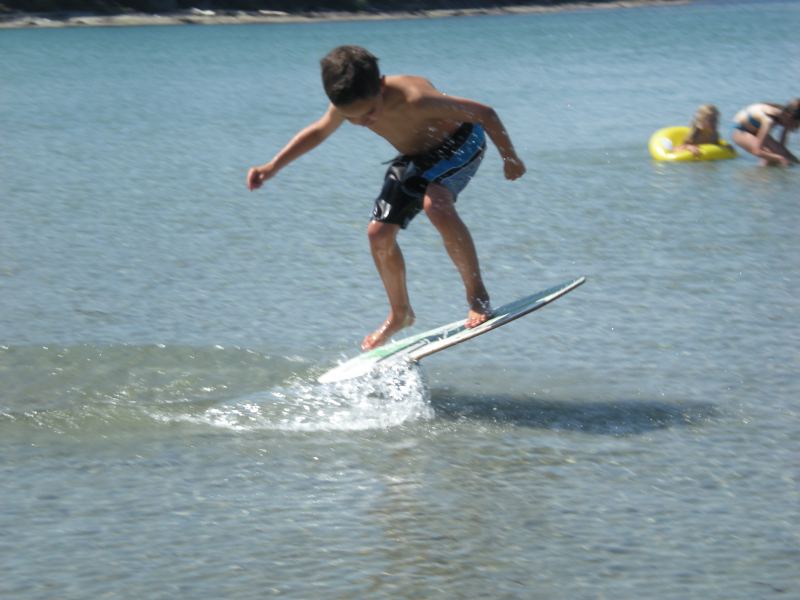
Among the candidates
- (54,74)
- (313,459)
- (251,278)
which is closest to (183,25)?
(54,74)

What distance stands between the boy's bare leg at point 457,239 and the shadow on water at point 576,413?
397 millimetres

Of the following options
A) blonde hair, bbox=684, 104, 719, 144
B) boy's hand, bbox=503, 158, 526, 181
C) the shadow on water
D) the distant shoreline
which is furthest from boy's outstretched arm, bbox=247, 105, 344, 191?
the distant shoreline

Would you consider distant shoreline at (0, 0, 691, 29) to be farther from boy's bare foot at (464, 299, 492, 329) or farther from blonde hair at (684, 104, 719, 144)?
boy's bare foot at (464, 299, 492, 329)

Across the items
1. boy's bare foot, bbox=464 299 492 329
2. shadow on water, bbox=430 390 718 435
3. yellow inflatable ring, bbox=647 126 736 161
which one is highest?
boy's bare foot, bbox=464 299 492 329

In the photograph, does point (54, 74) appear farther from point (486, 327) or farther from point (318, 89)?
point (486, 327)

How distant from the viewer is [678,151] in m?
15.5

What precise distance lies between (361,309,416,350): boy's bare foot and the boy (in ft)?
0.30

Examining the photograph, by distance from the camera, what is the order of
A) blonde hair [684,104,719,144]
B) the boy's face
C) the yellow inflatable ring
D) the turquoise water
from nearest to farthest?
the turquoise water, the boy's face, the yellow inflatable ring, blonde hair [684,104,719,144]

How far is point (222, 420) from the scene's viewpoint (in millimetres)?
6527

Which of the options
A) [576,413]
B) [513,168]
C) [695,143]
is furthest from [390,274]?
[695,143]

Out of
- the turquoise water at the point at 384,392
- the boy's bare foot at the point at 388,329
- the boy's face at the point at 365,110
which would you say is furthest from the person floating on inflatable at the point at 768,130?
the boy's face at the point at 365,110

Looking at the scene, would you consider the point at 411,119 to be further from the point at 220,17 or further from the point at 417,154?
the point at 220,17

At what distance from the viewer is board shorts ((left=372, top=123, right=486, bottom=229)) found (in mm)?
6676

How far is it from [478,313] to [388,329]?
20.4 inches
